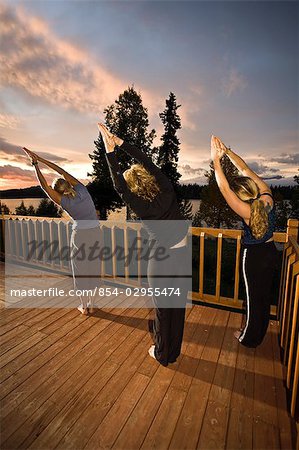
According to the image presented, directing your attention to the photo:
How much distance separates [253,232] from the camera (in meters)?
1.91

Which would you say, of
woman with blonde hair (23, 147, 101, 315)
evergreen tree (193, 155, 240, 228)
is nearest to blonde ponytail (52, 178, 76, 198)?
woman with blonde hair (23, 147, 101, 315)

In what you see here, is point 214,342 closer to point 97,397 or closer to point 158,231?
point 97,397

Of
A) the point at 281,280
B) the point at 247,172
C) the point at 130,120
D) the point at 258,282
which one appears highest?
the point at 130,120

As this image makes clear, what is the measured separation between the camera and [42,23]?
18.8ft

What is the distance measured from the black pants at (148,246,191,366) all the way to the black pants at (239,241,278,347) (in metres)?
0.64

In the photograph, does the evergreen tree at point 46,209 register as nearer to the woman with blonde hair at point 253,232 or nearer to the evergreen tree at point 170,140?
the evergreen tree at point 170,140

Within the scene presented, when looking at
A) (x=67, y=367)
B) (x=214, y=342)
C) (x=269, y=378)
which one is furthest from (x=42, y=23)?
(x=269, y=378)

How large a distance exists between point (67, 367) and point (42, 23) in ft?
26.1

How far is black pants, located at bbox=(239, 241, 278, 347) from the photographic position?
2053mm

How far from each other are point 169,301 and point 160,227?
68 centimetres

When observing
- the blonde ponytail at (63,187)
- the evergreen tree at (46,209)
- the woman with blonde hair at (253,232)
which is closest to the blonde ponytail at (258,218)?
the woman with blonde hair at (253,232)

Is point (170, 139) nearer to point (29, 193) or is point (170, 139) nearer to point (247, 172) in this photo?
point (247, 172)

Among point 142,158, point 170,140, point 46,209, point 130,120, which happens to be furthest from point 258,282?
point 46,209

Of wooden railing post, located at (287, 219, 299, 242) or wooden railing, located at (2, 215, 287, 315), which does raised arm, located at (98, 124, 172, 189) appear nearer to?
wooden railing, located at (2, 215, 287, 315)
